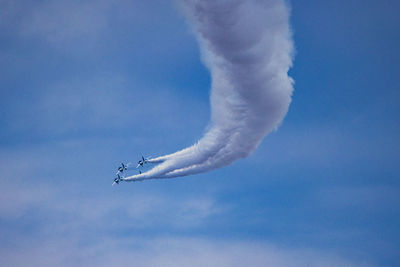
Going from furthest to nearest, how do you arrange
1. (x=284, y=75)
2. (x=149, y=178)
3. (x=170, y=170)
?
(x=149, y=178)
(x=170, y=170)
(x=284, y=75)

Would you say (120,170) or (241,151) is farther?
(120,170)

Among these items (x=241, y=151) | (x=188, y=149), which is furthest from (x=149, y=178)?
(x=241, y=151)

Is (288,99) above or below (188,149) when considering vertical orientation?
below

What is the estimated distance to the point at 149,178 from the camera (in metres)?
57.5

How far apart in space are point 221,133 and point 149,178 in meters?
21.1

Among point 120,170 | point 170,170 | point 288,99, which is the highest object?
point 120,170

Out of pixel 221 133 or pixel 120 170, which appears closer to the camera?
pixel 221 133

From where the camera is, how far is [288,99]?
34.4 metres

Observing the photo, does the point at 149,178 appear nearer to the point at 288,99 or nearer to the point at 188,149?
the point at 188,149

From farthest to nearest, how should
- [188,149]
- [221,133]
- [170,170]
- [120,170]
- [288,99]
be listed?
[120,170] → [170,170] → [188,149] → [221,133] → [288,99]

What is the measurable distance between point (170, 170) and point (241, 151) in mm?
12210

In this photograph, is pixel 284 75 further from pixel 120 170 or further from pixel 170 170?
pixel 120 170

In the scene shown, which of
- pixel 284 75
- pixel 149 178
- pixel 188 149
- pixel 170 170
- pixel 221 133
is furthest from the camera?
pixel 149 178

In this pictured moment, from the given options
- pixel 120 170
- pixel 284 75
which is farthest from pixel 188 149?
pixel 120 170
